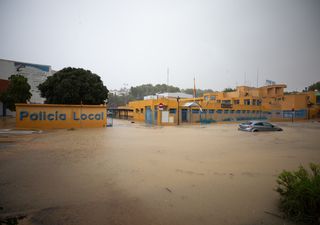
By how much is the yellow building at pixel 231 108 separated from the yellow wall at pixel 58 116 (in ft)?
32.4

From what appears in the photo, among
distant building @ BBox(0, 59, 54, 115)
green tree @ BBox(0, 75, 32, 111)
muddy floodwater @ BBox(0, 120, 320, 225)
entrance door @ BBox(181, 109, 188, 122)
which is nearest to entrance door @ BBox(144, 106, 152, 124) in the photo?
entrance door @ BBox(181, 109, 188, 122)

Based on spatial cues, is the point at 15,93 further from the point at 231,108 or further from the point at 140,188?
the point at 231,108

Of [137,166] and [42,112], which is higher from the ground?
[42,112]

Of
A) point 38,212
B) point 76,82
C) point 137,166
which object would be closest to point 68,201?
point 38,212

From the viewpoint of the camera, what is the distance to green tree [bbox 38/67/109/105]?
2452 centimetres

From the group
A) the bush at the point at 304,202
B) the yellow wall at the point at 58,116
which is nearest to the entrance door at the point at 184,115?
the yellow wall at the point at 58,116

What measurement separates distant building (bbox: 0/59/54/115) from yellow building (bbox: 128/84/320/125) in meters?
28.1

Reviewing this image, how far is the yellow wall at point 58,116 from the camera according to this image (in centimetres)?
1919

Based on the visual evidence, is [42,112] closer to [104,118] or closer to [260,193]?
[104,118]

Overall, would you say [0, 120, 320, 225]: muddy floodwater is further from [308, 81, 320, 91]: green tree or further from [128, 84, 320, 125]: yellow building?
[308, 81, 320, 91]: green tree

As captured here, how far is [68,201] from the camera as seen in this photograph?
3.91 meters

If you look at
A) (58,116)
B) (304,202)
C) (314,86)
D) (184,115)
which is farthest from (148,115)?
(314,86)

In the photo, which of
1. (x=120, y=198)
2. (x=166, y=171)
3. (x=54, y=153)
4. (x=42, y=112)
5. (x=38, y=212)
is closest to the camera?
(x=38, y=212)

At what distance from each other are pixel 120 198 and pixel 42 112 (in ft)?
65.7
